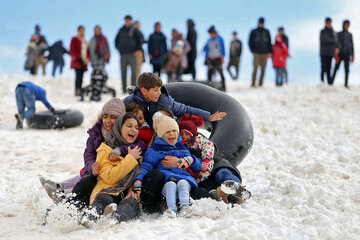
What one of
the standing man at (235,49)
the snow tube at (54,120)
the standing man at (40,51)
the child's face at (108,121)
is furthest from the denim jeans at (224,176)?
the standing man at (40,51)

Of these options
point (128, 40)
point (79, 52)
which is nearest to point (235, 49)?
point (128, 40)

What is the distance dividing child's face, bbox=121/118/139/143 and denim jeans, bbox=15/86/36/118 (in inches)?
225

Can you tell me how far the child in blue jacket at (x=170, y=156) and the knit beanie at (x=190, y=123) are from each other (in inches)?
7.4

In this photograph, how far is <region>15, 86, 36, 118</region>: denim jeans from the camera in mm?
8570

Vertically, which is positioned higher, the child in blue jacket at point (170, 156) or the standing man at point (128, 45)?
the standing man at point (128, 45)

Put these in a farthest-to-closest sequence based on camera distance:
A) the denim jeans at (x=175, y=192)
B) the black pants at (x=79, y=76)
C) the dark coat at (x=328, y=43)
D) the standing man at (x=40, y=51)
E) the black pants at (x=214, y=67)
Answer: the standing man at (x=40, y=51), the dark coat at (x=328, y=43), the black pants at (x=214, y=67), the black pants at (x=79, y=76), the denim jeans at (x=175, y=192)

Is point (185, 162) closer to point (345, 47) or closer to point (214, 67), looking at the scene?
point (214, 67)

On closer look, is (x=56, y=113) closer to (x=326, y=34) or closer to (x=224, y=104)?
(x=224, y=104)

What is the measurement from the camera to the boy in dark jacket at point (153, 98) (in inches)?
152

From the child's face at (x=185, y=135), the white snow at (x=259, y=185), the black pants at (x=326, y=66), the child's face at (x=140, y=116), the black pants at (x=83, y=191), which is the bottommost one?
the white snow at (x=259, y=185)

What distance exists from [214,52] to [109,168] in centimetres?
943

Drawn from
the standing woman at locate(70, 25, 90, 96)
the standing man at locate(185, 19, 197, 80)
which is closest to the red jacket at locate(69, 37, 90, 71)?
the standing woman at locate(70, 25, 90, 96)

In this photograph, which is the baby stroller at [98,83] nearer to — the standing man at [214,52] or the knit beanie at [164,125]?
the standing man at [214,52]

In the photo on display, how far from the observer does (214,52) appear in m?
12.4
